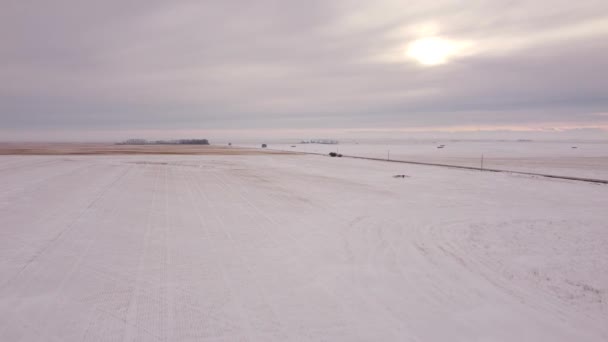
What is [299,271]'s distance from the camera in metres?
6.34

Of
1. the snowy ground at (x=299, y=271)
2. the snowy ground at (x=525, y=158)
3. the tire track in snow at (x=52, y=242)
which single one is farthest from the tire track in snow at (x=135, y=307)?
the snowy ground at (x=525, y=158)

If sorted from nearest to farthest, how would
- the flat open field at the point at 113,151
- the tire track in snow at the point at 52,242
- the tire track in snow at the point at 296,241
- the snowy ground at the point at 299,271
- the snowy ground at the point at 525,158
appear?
the snowy ground at the point at 299,271, the tire track in snow at the point at 296,241, the tire track in snow at the point at 52,242, the snowy ground at the point at 525,158, the flat open field at the point at 113,151

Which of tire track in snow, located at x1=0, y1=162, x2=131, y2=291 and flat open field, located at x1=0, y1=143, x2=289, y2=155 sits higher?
flat open field, located at x1=0, y1=143, x2=289, y2=155

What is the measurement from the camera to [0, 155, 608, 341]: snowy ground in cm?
445

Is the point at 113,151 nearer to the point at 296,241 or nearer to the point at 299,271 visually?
the point at 296,241

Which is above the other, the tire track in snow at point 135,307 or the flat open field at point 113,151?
the flat open field at point 113,151

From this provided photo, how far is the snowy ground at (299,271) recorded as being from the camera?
4453 mm

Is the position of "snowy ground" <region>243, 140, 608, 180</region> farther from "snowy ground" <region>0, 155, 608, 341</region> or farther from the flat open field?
"snowy ground" <region>0, 155, 608, 341</region>

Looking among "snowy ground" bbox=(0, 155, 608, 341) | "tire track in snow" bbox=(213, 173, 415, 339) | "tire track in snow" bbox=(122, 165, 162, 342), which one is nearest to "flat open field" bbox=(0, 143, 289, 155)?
"tire track in snow" bbox=(213, 173, 415, 339)

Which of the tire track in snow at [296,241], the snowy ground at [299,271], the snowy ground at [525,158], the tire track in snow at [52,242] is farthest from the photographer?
the snowy ground at [525,158]

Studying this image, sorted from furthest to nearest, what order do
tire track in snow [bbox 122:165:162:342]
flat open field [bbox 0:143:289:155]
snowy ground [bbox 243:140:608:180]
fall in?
flat open field [bbox 0:143:289:155]
snowy ground [bbox 243:140:608:180]
tire track in snow [bbox 122:165:162:342]

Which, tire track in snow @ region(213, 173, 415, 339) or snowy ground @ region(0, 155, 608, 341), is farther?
tire track in snow @ region(213, 173, 415, 339)

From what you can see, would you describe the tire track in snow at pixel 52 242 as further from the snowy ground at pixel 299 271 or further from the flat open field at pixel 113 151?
the flat open field at pixel 113 151

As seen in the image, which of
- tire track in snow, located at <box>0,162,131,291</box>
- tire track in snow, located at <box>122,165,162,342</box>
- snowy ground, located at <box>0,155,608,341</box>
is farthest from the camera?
tire track in snow, located at <box>0,162,131,291</box>
